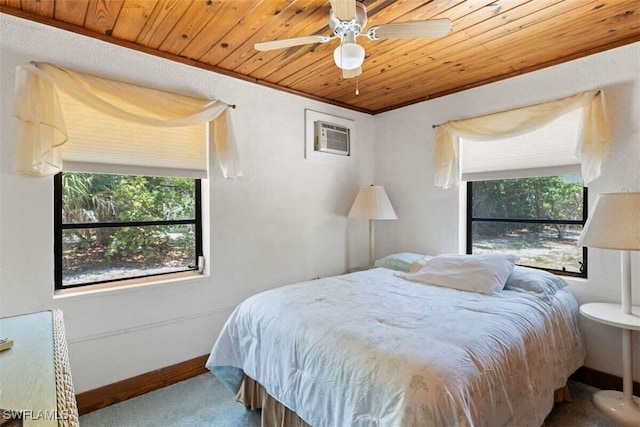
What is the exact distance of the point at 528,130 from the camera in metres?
2.59

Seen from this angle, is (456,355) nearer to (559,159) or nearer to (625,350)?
(625,350)

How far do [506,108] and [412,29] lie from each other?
5.47 ft

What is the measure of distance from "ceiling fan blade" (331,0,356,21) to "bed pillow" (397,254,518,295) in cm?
188

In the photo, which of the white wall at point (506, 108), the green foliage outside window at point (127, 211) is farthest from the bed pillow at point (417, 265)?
the green foliage outside window at point (127, 211)

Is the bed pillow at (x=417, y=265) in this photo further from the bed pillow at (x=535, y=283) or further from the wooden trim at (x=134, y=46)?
the wooden trim at (x=134, y=46)

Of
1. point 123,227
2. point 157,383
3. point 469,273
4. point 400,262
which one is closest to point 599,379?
point 469,273

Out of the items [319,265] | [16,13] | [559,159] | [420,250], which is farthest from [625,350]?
[16,13]

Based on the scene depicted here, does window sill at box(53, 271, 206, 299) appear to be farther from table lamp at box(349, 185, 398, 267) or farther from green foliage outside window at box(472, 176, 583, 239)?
green foliage outside window at box(472, 176, 583, 239)

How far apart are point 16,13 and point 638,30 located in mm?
3838

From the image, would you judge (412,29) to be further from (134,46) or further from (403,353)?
(134,46)

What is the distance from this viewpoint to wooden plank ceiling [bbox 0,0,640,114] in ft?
5.93

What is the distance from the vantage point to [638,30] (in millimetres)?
2084

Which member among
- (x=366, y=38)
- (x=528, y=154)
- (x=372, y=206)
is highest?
(x=366, y=38)

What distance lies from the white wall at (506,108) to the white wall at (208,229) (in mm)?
409
